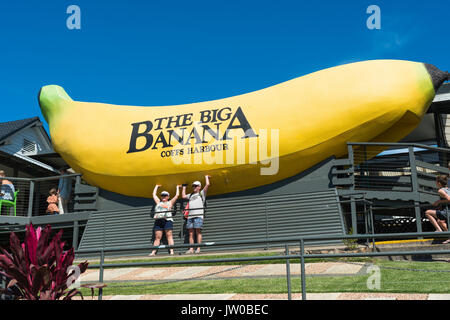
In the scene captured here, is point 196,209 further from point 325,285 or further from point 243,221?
point 325,285

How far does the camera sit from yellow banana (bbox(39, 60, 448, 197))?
11.5 m

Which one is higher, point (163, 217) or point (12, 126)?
point (12, 126)

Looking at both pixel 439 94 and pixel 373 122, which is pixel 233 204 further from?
pixel 439 94

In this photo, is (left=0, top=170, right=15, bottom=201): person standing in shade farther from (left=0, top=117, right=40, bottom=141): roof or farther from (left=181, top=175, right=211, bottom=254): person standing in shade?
(left=0, top=117, right=40, bottom=141): roof

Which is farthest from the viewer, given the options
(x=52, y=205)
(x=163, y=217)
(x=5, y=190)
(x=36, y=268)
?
(x=5, y=190)

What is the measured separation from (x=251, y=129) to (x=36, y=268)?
771cm

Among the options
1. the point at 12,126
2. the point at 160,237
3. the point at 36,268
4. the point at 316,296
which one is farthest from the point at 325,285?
the point at 12,126

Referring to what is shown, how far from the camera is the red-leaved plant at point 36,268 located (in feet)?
16.8

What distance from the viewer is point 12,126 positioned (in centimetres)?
2486

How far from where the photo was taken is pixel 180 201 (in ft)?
42.7

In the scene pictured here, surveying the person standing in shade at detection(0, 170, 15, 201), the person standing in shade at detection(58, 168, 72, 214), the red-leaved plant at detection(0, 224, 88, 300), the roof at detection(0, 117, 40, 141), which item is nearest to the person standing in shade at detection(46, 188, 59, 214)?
the person standing in shade at detection(58, 168, 72, 214)

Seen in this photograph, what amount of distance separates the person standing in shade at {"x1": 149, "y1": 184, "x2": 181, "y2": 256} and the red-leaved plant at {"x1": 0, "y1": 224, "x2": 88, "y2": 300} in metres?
5.84

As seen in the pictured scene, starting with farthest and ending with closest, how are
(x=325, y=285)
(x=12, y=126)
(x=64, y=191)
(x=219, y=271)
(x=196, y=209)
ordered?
(x=12, y=126)
(x=64, y=191)
(x=196, y=209)
(x=219, y=271)
(x=325, y=285)
